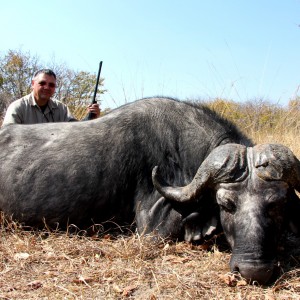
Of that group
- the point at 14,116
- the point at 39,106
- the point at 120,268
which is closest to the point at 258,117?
the point at 39,106

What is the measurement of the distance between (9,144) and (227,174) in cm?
230

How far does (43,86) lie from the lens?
6195 mm

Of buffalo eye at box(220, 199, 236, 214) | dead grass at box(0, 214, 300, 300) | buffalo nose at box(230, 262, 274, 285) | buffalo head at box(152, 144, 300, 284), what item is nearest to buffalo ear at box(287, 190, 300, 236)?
buffalo head at box(152, 144, 300, 284)

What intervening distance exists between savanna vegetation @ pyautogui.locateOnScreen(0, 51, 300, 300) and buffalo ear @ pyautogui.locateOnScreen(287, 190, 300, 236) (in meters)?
0.24

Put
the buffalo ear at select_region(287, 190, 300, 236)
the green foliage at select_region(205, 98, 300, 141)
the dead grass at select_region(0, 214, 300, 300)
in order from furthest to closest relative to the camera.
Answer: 1. the green foliage at select_region(205, 98, 300, 141)
2. the buffalo ear at select_region(287, 190, 300, 236)
3. the dead grass at select_region(0, 214, 300, 300)

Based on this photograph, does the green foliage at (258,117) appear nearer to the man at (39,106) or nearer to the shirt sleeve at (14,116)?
the man at (39,106)

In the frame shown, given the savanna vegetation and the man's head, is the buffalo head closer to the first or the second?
the savanna vegetation

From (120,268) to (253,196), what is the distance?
1.07 metres

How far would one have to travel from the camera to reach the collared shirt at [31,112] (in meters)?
5.98

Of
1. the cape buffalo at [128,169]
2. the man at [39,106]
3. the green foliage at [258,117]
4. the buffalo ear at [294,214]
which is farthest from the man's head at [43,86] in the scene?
the buffalo ear at [294,214]

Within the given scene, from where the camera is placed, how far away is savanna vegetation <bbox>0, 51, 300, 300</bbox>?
2848 millimetres

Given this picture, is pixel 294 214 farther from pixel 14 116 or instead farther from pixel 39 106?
pixel 39 106

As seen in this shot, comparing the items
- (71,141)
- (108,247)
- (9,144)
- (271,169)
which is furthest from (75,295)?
(9,144)

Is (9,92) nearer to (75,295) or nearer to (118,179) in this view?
(118,179)
